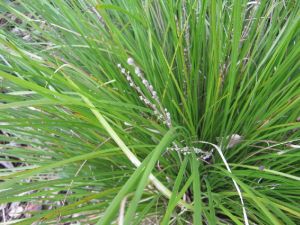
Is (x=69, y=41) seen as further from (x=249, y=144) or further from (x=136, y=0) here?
(x=249, y=144)

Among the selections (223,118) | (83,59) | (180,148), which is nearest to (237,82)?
(223,118)

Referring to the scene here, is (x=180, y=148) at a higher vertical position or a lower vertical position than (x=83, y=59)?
lower

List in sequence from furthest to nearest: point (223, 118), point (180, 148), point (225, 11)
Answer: point (225, 11) < point (223, 118) < point (180, 148)

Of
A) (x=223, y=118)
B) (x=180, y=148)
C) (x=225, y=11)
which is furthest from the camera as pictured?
(x=225, y=11)

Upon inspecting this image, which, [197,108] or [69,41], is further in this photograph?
[69,41]

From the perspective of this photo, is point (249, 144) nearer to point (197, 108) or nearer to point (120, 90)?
point (197, 108)

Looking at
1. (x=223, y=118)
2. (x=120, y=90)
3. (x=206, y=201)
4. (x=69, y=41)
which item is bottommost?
(x=206, y=201)

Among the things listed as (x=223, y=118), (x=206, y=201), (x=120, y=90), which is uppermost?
(x=120, y=90)

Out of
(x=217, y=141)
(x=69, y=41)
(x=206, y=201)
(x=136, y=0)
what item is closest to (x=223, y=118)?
(x=217, y=141)

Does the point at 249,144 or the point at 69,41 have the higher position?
the point at 69,41
